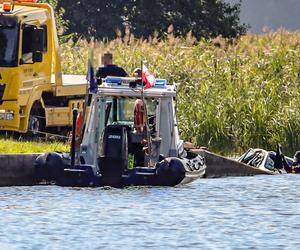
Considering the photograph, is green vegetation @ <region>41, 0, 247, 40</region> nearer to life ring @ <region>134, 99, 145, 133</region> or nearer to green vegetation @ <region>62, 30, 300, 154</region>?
green vegetation @ <region>62, 30, 300, 154</region>

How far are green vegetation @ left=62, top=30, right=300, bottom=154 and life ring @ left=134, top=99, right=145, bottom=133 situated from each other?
6939 mm

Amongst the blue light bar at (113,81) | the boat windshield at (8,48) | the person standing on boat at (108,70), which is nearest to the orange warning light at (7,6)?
the boat windshield at (8,48)

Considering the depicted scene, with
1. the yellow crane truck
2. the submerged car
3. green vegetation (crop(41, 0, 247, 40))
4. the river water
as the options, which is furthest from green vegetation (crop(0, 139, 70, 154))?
green vegetation (crop(41, 0, 247, 40))

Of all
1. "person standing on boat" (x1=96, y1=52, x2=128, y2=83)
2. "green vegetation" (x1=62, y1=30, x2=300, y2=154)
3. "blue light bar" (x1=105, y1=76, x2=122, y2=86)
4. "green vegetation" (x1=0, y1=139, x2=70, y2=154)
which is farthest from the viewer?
"green vegetation" (x1=62, y1=30, x2=300, y2=154)

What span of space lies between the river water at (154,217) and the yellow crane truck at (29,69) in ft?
14.7

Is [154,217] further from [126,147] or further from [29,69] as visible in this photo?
[29,69]

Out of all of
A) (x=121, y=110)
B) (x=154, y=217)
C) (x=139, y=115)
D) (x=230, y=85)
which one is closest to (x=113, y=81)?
(x=139, y=115)

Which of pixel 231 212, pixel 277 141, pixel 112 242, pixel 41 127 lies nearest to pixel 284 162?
pixel 277 141

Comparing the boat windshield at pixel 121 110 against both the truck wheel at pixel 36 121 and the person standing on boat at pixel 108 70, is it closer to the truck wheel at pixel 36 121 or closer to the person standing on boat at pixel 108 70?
the person standing on boat at pixel 108 70

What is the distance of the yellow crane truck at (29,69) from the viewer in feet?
108

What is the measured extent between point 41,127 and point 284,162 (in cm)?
486

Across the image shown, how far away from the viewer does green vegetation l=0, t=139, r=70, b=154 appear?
29828 mm

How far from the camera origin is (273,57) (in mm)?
38375

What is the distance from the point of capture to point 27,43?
33.2 m
